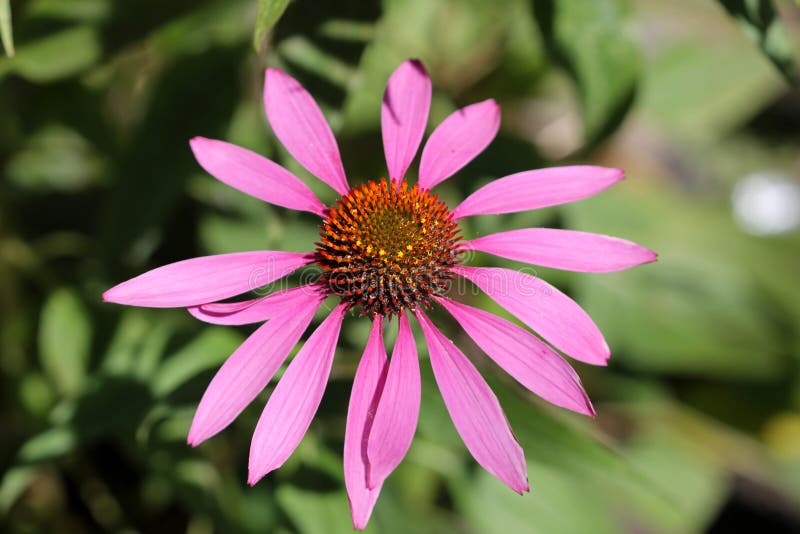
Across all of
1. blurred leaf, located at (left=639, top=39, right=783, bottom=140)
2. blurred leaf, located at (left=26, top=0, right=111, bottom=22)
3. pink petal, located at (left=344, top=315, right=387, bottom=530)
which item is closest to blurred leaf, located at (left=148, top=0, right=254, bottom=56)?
blurred leaf, located at (left=26, top=0, right=111, bottom=22)

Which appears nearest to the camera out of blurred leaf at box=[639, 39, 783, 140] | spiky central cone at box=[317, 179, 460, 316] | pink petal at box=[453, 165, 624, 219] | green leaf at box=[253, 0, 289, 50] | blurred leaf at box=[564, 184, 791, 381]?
green leaf at box=[253, 0, 289, 50]

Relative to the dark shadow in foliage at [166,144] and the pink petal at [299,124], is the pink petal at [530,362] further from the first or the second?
the dark shadow in foliage at [166,144]

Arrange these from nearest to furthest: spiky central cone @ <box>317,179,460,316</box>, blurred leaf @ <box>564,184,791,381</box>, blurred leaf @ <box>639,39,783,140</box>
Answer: spiky central cone @ <box>317,179,460,316</box> → blurred leaf @ <box>564,184,791,381</box> → blurred leaf @ <box>639,39,783,140</box>

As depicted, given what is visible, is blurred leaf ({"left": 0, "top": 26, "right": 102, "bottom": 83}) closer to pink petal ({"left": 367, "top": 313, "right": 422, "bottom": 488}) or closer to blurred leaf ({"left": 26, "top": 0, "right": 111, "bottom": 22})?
blurred leaf ({"left": 26, "top": 0, "right": 111, "bottom": 22})

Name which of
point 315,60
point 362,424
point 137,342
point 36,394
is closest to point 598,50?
point 315,60

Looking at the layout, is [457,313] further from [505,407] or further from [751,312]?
[751,312]
